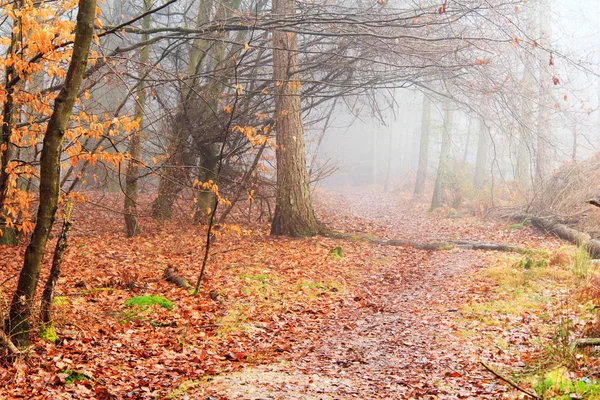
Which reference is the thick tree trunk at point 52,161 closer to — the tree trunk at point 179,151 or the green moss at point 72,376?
the green moss at point 72,376

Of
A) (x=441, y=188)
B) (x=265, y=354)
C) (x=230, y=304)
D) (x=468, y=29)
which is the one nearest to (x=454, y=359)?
(x=265, y=354)

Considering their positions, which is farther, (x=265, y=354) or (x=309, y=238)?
(x=309, y=238)

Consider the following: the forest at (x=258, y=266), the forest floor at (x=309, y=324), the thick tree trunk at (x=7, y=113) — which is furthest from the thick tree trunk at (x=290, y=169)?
the thick tree trunk at (x=7, y=113)

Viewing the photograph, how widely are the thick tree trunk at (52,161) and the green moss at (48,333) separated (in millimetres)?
414

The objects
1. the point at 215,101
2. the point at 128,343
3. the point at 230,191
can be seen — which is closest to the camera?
the point at 128,343

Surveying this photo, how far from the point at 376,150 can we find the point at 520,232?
37.7 m

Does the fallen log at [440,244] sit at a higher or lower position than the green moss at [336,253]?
higher

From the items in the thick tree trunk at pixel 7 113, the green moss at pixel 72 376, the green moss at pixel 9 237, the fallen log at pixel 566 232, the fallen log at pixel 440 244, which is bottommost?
the green moss at pixel 72 376

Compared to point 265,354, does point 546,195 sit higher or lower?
higher

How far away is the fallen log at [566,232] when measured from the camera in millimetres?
10658

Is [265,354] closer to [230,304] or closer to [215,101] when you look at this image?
[230,304]

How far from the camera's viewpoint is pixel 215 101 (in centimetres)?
1323

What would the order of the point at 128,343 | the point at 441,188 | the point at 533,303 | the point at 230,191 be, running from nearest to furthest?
the point at 128,343
the point at 533,303
the point at 230,191
the point at 441,188

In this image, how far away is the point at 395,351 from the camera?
6055 mm
